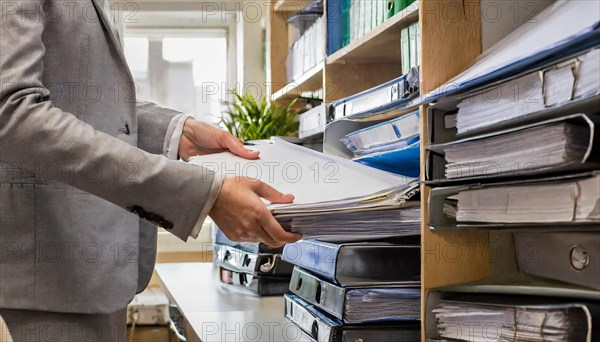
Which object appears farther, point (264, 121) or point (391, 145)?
point (264, 121)

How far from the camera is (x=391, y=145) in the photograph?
1355 mm

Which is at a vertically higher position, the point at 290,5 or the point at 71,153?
the point at 290,5

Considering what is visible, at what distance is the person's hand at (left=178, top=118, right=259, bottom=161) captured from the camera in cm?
123

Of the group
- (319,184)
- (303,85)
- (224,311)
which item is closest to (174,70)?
(303,85)

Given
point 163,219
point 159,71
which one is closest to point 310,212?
point 163,219

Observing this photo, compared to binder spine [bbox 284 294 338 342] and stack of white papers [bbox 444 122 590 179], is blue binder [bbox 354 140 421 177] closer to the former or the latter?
stack of white papers [bbox 444 122 590 179]

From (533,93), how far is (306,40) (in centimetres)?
179

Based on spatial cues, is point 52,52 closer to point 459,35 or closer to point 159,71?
point 459,35

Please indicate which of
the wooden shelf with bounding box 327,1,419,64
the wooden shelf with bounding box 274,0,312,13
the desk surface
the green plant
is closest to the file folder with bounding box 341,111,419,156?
the wooden shelf with bounding box 327,1,419,64

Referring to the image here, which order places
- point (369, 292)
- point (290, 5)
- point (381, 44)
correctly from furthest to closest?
point (290, 5) → point (381, 44) → point (369, 292)

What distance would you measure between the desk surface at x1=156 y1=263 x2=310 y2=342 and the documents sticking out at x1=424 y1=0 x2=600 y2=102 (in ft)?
2.31

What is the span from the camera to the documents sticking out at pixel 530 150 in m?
0.86

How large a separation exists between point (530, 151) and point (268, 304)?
124cm

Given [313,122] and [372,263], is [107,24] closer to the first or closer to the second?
[372,263]
